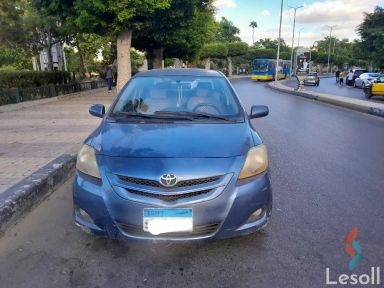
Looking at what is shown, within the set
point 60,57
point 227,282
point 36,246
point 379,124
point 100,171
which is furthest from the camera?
point 60,57

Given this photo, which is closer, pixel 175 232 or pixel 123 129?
pixel 175 232

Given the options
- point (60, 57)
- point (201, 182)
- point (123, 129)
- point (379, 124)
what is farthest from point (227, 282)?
point (60, 57)

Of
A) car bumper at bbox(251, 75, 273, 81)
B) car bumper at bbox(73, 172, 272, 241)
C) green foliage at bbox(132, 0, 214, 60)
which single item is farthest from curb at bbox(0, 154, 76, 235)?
car bumper at bbox(251, 75, 273, 81)

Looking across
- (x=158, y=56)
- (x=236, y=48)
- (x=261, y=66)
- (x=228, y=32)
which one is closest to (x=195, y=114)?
(x=158, y=56)

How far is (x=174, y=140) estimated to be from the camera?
10.1 ft

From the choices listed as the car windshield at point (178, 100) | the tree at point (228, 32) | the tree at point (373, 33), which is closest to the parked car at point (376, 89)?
the car windshield at point (178, 100)

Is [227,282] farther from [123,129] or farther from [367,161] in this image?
[367,161]

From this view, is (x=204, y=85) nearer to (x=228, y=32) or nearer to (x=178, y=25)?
(x=178, y=25)

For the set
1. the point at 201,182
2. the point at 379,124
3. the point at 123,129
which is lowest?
the point at 379,124

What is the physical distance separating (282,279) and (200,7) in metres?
15.4

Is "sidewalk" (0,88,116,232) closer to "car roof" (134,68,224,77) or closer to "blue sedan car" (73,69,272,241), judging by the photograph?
"blue sedan car" (73,69,272,241)

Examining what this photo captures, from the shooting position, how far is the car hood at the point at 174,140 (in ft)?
9.55

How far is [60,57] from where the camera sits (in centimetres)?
2555

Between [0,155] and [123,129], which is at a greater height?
[123,129]
